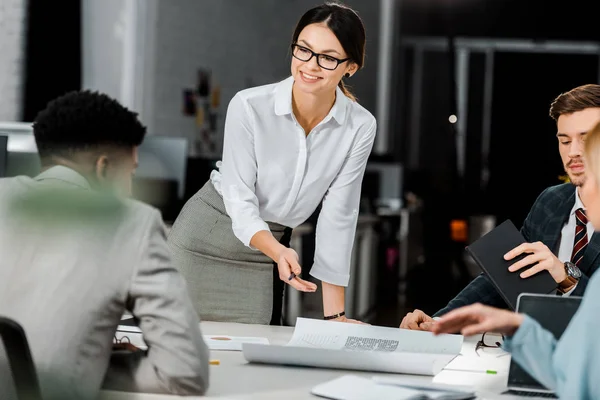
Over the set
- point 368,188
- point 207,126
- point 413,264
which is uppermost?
point 207,126

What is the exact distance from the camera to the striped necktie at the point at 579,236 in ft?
7.33

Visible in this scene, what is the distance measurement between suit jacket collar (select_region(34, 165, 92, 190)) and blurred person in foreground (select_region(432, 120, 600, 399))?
619mm

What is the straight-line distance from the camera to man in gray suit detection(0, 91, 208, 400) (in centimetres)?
141

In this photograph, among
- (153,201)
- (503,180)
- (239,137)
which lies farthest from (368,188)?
(239,137)

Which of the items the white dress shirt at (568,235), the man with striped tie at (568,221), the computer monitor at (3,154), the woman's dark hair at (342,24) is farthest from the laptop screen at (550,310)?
the computer monitor at (3,154)

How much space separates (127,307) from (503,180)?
907cm

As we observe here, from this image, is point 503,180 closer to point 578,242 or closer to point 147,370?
point 578,242

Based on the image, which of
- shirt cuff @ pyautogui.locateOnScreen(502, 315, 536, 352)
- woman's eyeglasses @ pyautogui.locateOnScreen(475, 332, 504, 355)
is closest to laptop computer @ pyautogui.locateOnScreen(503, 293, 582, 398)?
shirt cuff @ pyautogui.locateOnScreen(502, 315, 536, 352)

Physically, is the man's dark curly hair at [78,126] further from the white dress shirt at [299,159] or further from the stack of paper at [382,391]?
the white dress shirt at [299,159]

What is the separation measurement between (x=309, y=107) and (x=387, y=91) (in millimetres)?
8239

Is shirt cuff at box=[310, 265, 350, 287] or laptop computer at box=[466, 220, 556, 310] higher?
laptop computer at box=[466, 220, 556, 310]

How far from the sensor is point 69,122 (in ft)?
4.86

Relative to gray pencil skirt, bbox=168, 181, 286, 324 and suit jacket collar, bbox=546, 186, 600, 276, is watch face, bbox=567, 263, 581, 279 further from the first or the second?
gray pencil skirt, bbox=168, 181, 286, 324

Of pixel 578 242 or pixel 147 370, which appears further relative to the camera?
pixel 578 242
